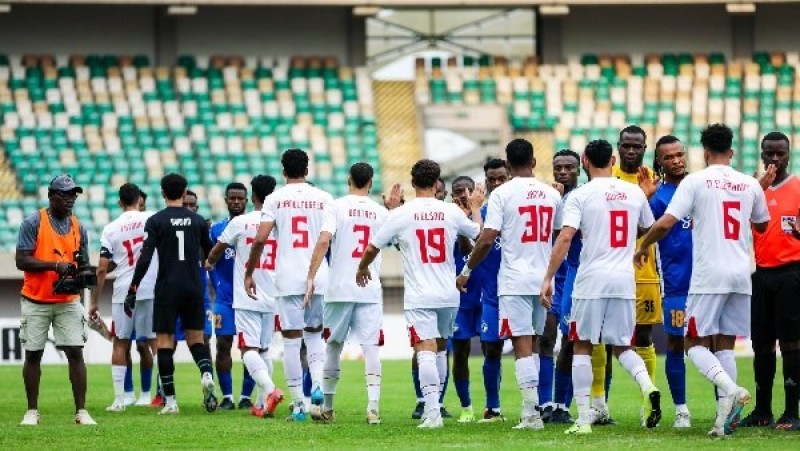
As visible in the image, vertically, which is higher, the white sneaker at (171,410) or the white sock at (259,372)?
the white sock at (259,372)

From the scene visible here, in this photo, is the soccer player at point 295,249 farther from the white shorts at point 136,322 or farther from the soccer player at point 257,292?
the white shorts at point 136,322

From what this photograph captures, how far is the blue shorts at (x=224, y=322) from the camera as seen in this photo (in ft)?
59.8

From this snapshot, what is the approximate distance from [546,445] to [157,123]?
29.2 m

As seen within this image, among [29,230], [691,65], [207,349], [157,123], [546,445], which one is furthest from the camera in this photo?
[691,65]

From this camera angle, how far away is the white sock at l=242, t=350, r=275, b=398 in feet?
52.8

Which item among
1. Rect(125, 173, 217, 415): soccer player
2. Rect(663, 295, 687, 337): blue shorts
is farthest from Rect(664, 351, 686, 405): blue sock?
Rect(125, 173, 217, 415): soccer player

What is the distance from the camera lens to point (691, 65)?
142 feet

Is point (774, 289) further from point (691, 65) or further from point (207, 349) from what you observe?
point (691, 65)

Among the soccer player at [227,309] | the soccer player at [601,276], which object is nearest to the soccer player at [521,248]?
the soccer player at [601,276]

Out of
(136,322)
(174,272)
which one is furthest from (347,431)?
(136,322)

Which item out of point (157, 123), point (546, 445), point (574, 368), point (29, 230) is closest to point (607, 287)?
point (574, 368)

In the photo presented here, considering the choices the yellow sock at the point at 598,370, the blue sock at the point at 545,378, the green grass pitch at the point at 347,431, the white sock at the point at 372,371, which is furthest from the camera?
the blue sock at the point at 545,378

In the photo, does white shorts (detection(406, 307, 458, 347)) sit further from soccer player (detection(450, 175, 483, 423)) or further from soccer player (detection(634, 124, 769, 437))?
soccer player (detection(634, 124, 769, 437))

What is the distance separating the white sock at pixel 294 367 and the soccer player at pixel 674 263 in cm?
369
